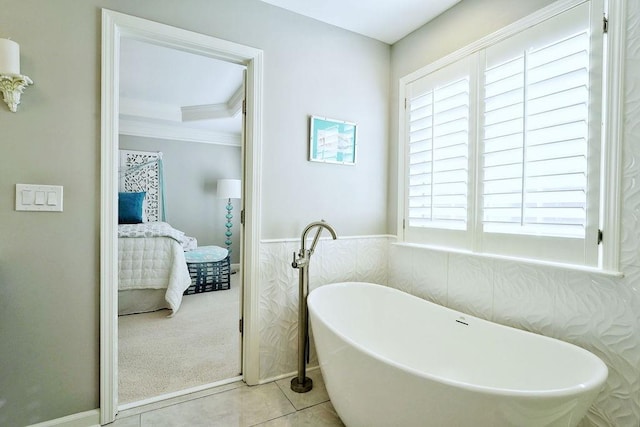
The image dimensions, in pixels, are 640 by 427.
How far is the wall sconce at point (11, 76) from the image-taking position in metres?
1.30

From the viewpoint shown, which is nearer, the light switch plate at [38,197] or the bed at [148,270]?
the light switch plate at [38,197]

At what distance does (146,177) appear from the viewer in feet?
15.7

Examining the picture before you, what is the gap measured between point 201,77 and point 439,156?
2723 mm

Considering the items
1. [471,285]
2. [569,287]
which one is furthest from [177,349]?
[569,287]

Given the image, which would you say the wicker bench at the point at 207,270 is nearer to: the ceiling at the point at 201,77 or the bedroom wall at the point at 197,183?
the bedroom wall at the point at 197,183

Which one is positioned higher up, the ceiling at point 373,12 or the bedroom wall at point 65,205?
→ the ceiling at point 373,12

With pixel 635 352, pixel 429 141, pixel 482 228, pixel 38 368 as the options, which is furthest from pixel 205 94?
pixel 635 352

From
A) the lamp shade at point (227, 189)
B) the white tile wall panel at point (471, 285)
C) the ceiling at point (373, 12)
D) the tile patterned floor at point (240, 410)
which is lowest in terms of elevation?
the tile patterned floor at point (240, 410)

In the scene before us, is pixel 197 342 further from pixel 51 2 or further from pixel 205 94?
pixel 205 94

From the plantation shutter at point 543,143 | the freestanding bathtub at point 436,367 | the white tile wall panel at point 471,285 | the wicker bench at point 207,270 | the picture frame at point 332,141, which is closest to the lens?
the freestanding bathtub at point 436,367

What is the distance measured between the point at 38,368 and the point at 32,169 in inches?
38.1

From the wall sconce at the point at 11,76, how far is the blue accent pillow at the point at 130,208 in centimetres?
307

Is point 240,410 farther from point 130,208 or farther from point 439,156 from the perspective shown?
point 130,208

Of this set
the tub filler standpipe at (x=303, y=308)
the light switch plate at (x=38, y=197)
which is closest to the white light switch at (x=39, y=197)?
the light switch plate at (x=38, y=197)
